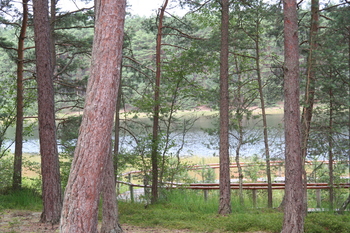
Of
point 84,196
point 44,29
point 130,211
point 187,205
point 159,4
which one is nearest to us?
point 84,196

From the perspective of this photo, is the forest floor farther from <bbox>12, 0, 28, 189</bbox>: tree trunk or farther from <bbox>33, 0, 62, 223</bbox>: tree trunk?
<bbox>12, 0, 28, 189</bbox>: tree trunk

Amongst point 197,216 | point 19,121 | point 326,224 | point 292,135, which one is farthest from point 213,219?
point 19,121

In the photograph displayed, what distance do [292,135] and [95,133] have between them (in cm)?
387

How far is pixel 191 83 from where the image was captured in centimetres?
1205

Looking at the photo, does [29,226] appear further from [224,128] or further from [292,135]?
[292,135]

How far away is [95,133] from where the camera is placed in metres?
→ 4.35

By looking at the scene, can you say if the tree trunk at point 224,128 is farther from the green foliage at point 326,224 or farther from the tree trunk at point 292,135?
the tree trunk at point 292,135

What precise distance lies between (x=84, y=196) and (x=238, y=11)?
7.77m

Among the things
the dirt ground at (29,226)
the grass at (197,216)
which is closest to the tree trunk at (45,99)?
the dirt ground at (29,226)

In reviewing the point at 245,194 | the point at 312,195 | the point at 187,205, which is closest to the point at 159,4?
the point at 187,205

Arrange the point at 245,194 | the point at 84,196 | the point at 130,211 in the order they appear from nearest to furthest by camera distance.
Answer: the point at 84,196 → the point at 130,211 → the point at 245,194

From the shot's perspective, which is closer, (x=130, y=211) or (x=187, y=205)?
(x=130, y=211)

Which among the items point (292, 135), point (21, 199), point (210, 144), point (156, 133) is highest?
point (156, 133)

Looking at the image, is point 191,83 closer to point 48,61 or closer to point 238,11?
point 238,11
